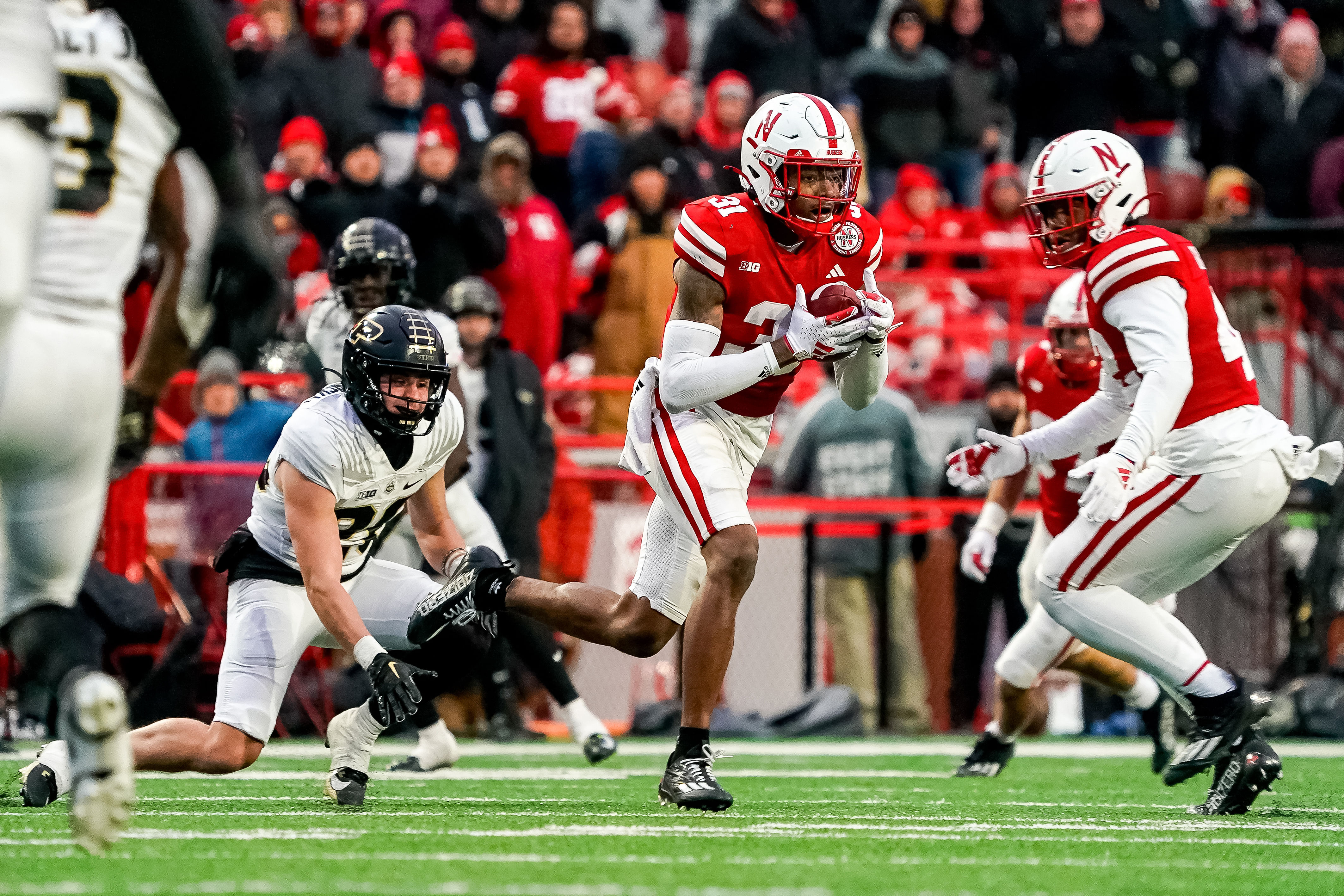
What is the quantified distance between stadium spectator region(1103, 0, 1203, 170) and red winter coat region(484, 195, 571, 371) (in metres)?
3.96

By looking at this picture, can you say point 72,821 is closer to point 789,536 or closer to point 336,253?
point 336,253

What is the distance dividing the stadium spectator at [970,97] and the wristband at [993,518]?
5.83 m

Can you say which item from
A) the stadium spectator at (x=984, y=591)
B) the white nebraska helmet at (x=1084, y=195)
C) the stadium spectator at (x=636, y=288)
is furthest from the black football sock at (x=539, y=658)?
the stadium spectator at (x=636, y=288)

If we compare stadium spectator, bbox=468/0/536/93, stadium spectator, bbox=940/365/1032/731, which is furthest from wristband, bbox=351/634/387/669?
stadium spectator, bbox=468/0/536/93

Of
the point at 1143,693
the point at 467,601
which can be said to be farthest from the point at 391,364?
the point at 1143,693

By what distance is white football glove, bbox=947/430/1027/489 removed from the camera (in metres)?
5.98

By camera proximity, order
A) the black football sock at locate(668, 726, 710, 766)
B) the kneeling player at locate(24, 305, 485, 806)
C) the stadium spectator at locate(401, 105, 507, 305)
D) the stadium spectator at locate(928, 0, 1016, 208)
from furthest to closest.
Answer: the stadium spectator at locate(928, 0, 1016, 208) < the stadium spectator at locate(401, 105, 507, 305) < the black football sock at locate(668, 726, 710, 766) < the kneeling player at locate(24, 305, 485, 806)

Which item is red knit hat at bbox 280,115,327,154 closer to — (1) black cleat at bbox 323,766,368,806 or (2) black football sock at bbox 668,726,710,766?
(1) black cleat at bbox 323,766,368,806

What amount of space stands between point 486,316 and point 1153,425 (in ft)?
13.8

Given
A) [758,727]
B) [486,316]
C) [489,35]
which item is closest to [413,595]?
[486,316]

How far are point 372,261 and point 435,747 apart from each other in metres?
1.80

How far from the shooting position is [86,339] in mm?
3436

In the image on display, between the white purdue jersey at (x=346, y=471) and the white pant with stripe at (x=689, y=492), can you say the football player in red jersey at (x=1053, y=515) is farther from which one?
the white purdue jersey at (x=346, y=471)

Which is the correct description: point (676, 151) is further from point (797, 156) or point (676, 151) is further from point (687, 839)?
point (687, 839)
